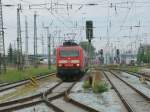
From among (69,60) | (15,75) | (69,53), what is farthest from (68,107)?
(15,75)

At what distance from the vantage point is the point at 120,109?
62.4 feet

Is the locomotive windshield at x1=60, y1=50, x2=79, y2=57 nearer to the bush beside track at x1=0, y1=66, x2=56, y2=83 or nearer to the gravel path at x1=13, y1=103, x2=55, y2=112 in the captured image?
the bush beside track at x1=0, y1=66, x2=56, y2=83

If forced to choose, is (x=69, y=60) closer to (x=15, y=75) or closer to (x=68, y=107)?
(x=15, y=75)

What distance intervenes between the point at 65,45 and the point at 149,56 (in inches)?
4241

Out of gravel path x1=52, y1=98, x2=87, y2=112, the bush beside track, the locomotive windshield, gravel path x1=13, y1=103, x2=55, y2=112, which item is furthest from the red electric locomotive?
gravel path x1=13, y1=103, x2=55, y2=112

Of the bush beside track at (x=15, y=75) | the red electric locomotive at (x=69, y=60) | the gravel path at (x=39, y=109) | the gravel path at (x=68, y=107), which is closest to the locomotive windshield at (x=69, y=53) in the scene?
the red electric locomotive at (x=69, y=60)

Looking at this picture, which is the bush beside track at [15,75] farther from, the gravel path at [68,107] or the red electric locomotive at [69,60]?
the gravel path at [68,107]

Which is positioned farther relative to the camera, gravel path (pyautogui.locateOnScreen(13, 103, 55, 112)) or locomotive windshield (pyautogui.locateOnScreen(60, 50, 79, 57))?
locomotive windshield (pyautogui.locateOnScreen(60, 50, 79, 57))

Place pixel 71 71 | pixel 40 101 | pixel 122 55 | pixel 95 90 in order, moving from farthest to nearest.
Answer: pixel 122 55
pixel 71 71
pixel 95 90
pixel 40 101

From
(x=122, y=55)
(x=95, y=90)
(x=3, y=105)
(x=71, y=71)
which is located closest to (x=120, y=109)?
(x=3, y=105)

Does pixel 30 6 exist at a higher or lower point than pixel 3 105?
higher

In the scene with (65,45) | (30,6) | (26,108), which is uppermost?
(30,6)

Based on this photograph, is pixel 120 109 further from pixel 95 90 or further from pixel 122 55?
pixel 122 55

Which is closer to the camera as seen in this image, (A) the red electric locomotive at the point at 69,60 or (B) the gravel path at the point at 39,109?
(B) the gravel path at the point at 39,109
